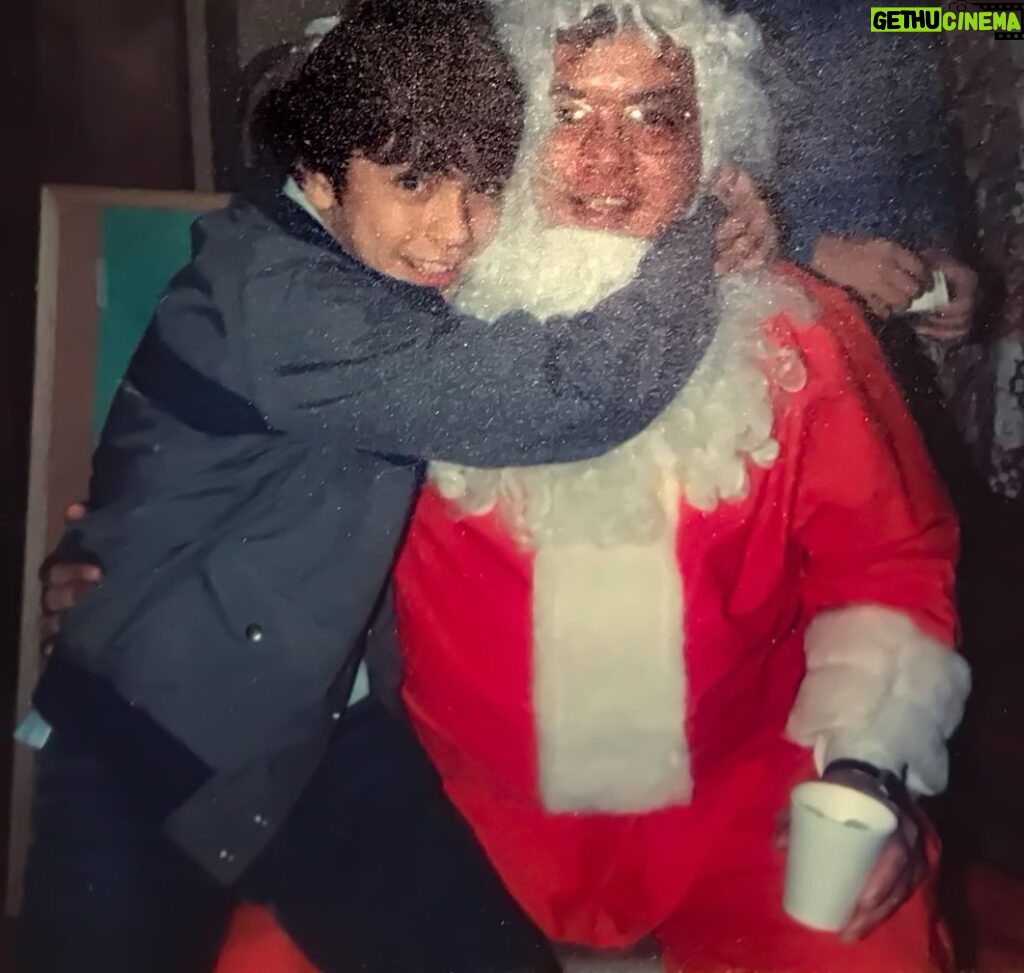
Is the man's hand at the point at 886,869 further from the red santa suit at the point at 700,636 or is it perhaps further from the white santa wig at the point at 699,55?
the white santa wig at the point at 699,55

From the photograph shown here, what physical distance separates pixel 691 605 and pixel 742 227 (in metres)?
0.25

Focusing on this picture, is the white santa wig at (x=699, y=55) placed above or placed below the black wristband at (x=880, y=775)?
above

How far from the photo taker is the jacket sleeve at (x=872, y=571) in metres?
0.76

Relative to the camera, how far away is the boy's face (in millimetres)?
702

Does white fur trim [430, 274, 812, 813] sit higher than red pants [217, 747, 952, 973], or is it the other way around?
white fur trim [430, 274, 812, 813]

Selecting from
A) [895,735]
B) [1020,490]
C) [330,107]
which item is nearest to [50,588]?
[330,107]

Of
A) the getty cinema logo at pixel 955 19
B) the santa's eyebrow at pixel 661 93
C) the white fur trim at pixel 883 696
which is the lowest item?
the white fur trim at pixel 883 696

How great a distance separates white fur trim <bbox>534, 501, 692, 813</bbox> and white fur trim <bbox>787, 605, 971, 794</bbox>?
10 centimetres

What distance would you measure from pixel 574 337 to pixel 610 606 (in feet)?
0.58

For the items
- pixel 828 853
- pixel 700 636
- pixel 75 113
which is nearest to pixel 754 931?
pixel 828 853

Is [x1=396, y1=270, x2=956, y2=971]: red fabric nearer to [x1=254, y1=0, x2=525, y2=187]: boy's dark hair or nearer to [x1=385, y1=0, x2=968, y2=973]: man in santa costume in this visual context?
[x1=385, y1=0, x2=968, y2=973]: man in santa costume

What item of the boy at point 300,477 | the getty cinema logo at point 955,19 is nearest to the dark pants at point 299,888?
the boy at point 300,477

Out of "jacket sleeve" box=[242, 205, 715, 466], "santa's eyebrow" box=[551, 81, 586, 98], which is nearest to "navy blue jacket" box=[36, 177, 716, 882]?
"jacket sleeve" box=[242, 205, 715, 466]

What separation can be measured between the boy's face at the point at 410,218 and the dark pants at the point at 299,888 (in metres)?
0.32
